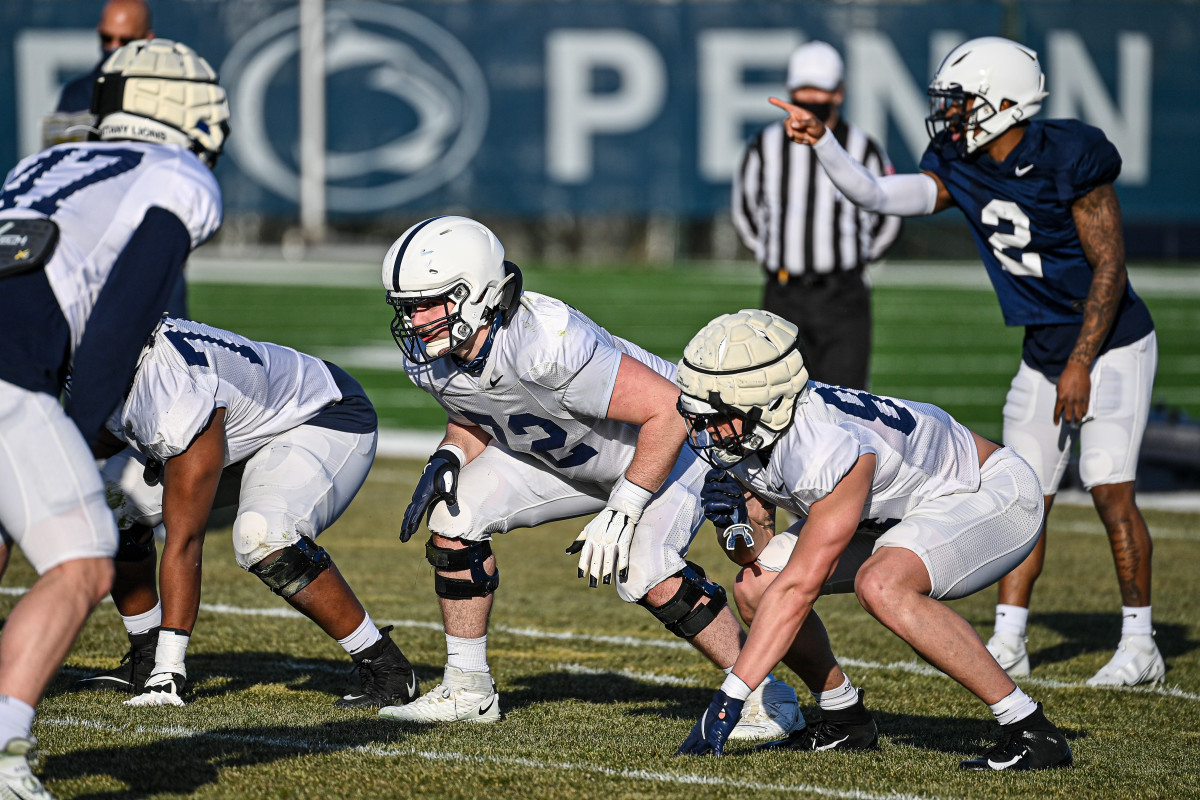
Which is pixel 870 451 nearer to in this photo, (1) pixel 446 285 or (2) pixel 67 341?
(1) pixel 446 285

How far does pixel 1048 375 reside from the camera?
16.6 ft

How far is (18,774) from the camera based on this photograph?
2.87 meters

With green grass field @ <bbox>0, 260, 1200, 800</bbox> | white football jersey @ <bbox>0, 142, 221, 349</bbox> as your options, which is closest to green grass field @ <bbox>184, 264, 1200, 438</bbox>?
green grass field @ <bbox>0, 260, 1200, 800</bbox>

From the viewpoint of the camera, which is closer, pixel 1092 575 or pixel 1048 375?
pixel 1048 375

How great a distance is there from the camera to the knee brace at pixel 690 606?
13.2 ft

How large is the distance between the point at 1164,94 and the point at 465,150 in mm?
8256

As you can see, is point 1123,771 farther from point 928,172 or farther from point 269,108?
point 269,108

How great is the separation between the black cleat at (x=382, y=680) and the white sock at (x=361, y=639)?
1 centimetres

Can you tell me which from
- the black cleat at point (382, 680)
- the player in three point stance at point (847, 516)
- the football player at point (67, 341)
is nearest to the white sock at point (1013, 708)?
the player in three point stance at point (847, 516)

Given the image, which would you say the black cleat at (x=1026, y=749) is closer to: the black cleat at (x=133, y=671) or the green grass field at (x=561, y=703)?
the green grass field at (x=561, y=703)

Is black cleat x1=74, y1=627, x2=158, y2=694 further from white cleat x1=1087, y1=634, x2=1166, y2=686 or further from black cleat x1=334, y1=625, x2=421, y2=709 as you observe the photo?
white cleat x1=1087, y1=634, x2=1166, y2=686

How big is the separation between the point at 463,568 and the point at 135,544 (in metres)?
0.98

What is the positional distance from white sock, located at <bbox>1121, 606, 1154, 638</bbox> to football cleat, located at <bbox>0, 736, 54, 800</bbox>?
3.27 m

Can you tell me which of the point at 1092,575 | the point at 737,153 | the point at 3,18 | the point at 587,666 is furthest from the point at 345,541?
the point at 3,18
